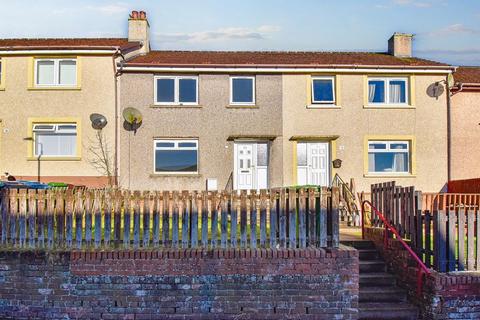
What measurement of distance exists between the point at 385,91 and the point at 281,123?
4341 mm

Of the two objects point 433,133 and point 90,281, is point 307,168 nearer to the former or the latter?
point 433,133

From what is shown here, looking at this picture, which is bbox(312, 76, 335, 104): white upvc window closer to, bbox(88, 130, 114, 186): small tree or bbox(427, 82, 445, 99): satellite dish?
bbox(427, 82, 445, 99): satellite dish

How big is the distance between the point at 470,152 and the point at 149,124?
12.7m

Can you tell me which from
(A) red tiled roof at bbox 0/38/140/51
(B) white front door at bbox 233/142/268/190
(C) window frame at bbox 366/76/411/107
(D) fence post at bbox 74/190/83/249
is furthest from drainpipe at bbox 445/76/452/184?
(D) fence post at bbox 74/190/83/249

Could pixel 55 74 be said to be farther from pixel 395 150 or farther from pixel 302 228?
pixel 302 228

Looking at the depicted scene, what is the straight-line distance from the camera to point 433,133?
21266 millimetres

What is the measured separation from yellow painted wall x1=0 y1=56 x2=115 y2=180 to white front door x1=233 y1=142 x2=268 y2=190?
4.87 m

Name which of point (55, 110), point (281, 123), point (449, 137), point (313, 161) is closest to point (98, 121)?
point (55, 110)

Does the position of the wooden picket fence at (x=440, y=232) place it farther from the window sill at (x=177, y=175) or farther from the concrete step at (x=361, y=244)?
the window sill at (x=177, y=175)

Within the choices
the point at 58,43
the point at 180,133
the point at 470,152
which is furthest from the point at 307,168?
the point at 58,43

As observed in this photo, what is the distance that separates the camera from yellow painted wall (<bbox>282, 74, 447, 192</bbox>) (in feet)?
68.8

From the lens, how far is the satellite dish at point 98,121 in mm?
20047

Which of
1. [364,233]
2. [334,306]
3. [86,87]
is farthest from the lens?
[86,87]

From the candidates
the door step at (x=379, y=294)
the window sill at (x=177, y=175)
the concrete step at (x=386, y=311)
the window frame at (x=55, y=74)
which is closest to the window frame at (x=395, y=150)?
the window sill at (x=177, y=175)
